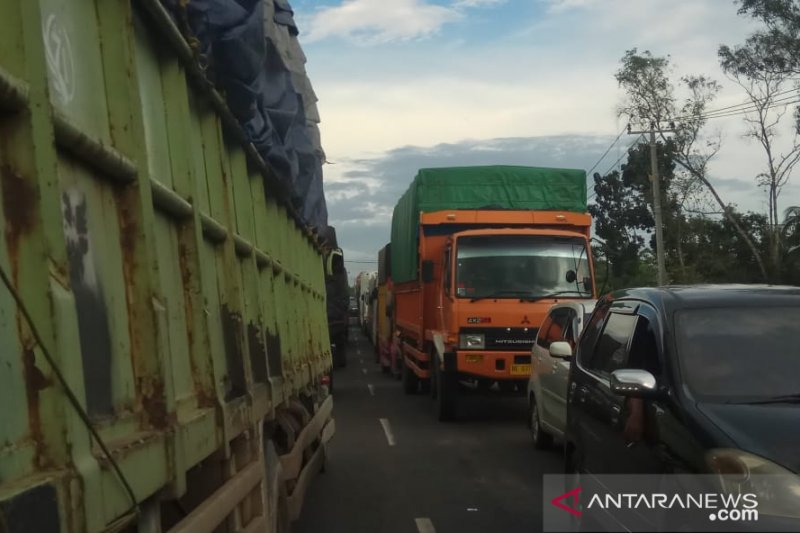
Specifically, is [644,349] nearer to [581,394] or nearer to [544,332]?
[581,394]

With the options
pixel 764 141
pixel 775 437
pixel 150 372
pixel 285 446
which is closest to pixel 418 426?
pixel 285 446

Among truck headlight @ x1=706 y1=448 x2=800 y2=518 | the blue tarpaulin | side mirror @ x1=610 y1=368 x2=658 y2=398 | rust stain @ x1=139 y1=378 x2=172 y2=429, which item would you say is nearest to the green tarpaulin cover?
the blue tarpaulin

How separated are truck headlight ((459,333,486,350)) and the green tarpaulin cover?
2842 millimetres

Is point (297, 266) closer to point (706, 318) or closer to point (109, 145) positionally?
point (706, 318)

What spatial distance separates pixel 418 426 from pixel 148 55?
1089cm

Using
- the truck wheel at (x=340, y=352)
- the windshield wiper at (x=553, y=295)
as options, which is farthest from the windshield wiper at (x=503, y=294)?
the truck wheel at (x=340, y=352)

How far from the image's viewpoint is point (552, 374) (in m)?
10.4

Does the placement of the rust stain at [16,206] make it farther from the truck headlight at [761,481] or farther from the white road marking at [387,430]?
the white road marking at [387,430]

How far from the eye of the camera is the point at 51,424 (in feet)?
7.39

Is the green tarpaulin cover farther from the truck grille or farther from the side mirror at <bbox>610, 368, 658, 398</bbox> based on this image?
the side mirror at <bbox>610, 368, 658, 398</bbox>

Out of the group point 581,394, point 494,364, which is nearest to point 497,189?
point 494,364

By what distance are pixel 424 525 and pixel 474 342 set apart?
6.50 m

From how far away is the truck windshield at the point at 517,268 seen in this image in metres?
14.3

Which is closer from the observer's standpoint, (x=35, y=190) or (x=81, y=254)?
(x=35, y=190)
